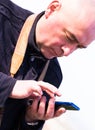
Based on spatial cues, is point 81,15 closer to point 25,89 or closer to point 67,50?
point 67,50

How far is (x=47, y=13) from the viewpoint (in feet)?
3.63

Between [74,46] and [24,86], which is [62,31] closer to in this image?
[74,46]

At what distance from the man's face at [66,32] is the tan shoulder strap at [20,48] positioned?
64 millimetres

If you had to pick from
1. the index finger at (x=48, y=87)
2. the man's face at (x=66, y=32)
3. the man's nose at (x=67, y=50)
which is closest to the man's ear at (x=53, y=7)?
the man's face at (x=66, y=32)

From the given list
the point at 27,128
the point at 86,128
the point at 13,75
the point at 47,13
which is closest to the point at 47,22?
the point at 47,13

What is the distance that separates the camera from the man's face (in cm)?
106

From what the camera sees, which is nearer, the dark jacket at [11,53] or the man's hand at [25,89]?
the man's hand at [25,89]

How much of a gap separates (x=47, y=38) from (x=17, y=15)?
130 mm

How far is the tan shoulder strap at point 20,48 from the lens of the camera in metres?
1.02

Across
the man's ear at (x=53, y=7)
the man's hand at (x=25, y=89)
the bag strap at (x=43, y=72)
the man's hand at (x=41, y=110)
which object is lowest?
the man's hand at (x=41, y=110)

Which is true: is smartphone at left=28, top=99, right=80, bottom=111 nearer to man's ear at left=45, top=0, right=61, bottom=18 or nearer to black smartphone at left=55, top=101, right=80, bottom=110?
black smartphone at left=55, top=101, right=80, bottom=110

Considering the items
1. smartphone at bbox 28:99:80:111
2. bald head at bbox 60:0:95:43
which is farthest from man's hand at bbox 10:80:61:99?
bald head at bbox 60:0:95:43

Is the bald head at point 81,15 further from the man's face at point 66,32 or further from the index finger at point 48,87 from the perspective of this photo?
the index finger at point 48,87

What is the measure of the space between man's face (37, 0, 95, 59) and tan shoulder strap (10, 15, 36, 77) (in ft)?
0.21
